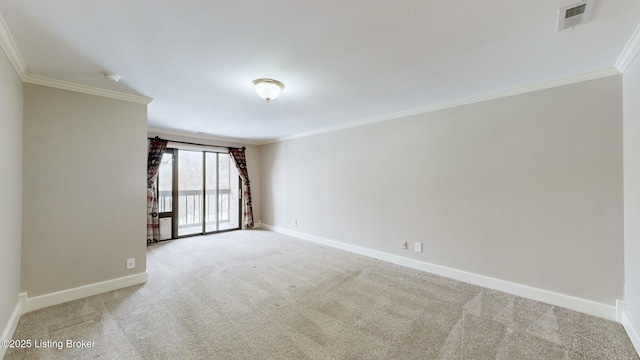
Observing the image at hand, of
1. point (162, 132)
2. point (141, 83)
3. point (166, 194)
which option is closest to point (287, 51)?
point (141, 83)

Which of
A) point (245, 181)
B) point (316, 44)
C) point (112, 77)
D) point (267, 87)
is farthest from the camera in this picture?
point (245, 181)

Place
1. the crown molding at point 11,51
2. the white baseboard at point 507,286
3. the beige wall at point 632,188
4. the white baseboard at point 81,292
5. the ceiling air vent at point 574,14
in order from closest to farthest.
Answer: the ceiling air vent at point 574,14
the crown molding at point 11,51
the beige wall at point 632,188
the white baseboard at point 507,286
the white baseboard at point 81,292

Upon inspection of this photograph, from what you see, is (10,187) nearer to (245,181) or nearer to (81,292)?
(81,292)

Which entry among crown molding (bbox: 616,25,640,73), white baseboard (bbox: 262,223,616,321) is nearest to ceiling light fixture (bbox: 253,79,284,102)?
crown molding (bbox: 616,25,640,73)

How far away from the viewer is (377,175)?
13.8ft

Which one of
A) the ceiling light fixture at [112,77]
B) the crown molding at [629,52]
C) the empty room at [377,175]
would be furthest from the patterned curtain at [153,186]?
the crown molding at [629,52]

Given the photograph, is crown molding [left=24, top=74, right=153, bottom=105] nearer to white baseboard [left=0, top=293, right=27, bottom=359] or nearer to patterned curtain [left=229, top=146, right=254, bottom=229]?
white baseboard [left=0, top=293, right=27, bottom=359]

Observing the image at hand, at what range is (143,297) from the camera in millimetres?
2809

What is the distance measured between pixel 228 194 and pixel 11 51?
16.2 ft

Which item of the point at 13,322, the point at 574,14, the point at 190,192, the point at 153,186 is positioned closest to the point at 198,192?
the point at 190,192

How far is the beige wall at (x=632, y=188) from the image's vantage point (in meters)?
2.00

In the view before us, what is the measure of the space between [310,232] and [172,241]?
3005mm

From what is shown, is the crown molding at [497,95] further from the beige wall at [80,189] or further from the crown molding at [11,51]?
the crown molding at [11,51]

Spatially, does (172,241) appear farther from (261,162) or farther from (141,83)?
(141,83)
